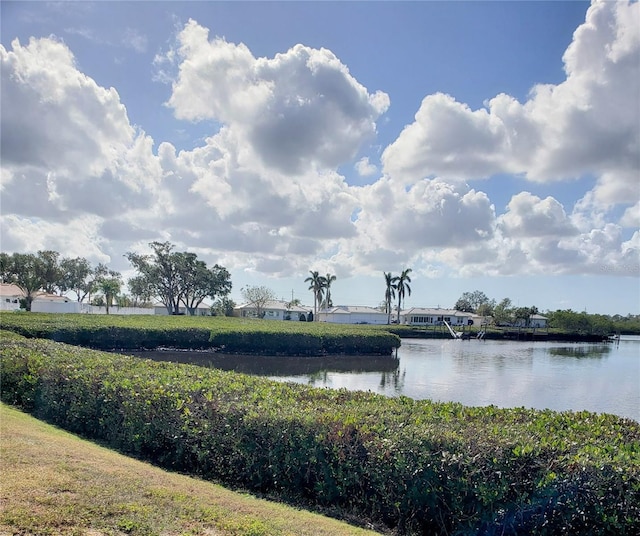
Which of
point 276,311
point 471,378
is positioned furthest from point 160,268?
point 471,378

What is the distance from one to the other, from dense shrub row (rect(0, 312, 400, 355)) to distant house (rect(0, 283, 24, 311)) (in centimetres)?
3270

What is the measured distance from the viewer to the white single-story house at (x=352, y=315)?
85.2 meters

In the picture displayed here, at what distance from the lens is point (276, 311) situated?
87.1m

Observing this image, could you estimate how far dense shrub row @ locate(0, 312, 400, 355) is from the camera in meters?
23.9

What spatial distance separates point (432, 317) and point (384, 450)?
84.9 meters

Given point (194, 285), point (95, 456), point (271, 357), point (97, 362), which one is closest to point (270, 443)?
point (95, 456)

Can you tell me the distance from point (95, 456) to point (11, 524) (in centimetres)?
193

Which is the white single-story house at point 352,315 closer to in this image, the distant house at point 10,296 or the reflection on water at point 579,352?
the reflection on water at point 579,352

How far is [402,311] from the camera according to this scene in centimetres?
9081

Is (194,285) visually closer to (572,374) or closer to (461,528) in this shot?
(572,374)

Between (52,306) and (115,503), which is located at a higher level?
(52,306)

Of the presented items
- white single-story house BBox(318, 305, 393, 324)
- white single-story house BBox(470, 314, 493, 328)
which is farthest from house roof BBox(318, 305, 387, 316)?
white single-story house BBox(470, 314, 493, 328)

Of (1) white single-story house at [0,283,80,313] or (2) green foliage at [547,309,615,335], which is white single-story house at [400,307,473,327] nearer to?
(2) green foliage at [547,309,615,335]

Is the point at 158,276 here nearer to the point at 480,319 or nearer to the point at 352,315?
the point at 352,315
